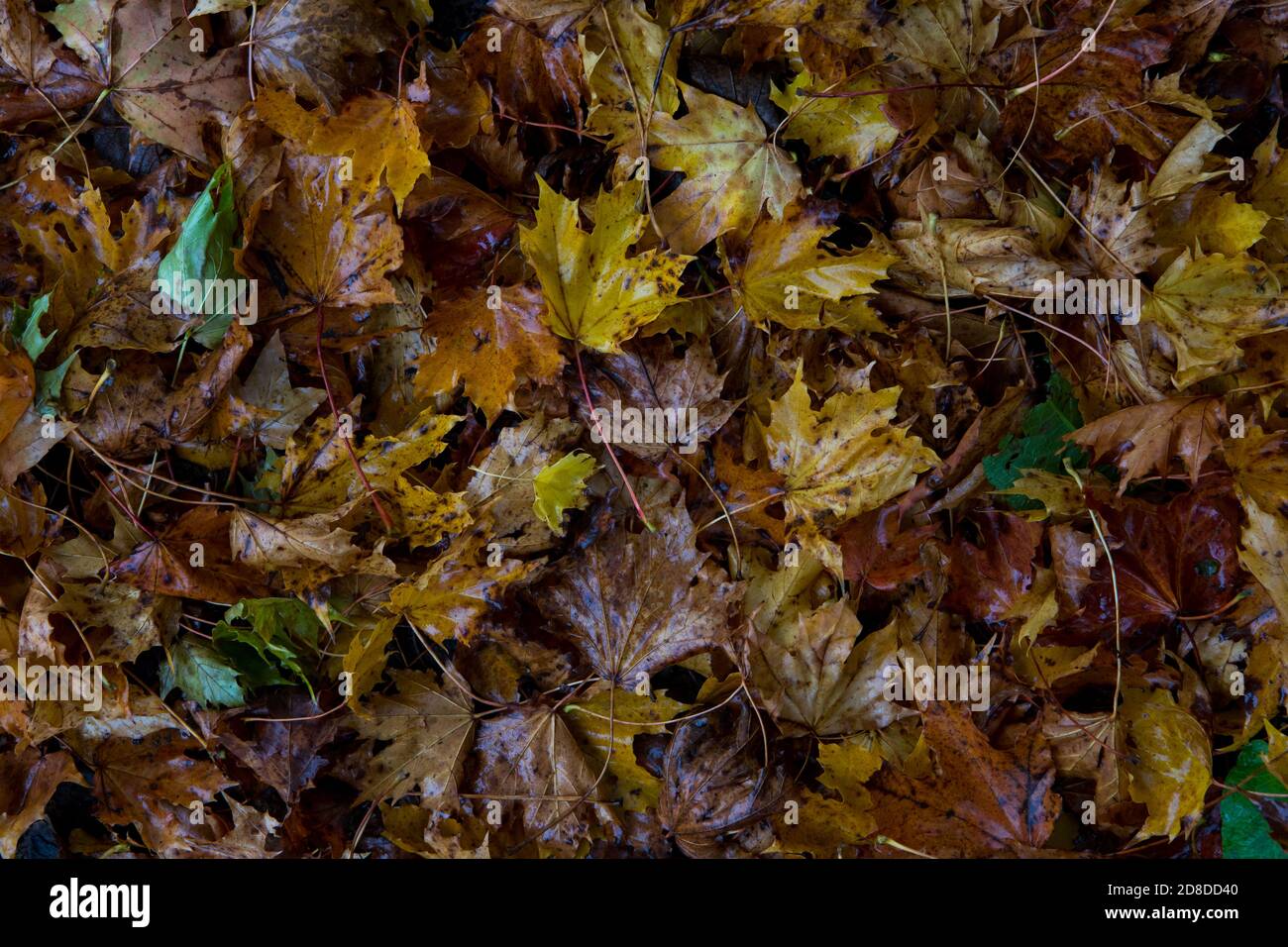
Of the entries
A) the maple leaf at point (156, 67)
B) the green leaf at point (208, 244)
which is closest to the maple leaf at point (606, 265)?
the green leaf at point (208, 244)

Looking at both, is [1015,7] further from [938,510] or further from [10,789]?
[10,789]

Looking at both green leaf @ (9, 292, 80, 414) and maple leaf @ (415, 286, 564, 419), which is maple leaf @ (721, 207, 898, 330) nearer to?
maple leaf @ (415, 286, 564, 419)

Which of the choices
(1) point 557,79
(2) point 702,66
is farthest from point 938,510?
(1) point 557,79

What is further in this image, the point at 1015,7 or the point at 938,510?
the point at 938,510

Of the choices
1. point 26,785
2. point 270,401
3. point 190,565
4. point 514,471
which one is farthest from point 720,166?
point 26,785

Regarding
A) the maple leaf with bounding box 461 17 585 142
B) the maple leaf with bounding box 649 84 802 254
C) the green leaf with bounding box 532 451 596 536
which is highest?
the maple leaf with bounding box 461 17 585 142

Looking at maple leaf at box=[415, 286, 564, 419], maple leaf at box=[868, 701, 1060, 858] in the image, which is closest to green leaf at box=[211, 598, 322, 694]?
maple leaf at box=[415, 286, 564, 419]
